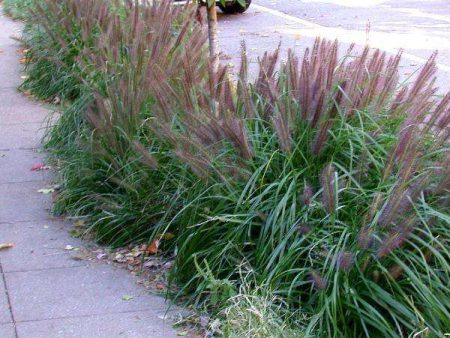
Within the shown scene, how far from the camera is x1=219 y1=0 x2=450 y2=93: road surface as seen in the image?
14.3m

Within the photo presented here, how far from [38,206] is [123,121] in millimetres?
1056

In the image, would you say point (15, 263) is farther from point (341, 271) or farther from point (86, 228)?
point (341, 271)

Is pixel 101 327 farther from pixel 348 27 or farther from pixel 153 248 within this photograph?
pixel 348 27

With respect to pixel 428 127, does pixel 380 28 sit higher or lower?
lower

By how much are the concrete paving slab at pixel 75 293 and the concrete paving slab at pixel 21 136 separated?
3.34 m

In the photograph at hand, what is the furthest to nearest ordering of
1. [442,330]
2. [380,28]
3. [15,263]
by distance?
1. [380,28]
2. [15,263]
3. [442,330]

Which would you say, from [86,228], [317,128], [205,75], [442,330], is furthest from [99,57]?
[442,330]

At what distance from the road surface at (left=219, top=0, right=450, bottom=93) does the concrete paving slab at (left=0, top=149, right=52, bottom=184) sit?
510 centimetres

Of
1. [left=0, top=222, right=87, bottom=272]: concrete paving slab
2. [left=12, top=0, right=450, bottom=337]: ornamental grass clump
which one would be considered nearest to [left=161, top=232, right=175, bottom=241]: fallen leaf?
[left=12, top=0, right=450, bottom=337]: ornamental grass clump

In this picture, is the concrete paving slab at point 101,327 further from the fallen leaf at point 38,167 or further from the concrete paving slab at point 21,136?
the concrete paving slab at point 21,136

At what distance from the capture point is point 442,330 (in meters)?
4.35

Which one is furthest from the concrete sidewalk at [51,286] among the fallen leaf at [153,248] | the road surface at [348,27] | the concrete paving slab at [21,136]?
the road surface at [348,27]

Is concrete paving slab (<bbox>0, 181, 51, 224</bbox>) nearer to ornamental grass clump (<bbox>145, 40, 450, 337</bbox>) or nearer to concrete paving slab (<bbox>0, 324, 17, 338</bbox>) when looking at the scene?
ornamental grass clump (<bbox>145, 40, 450, 337</bbox>)

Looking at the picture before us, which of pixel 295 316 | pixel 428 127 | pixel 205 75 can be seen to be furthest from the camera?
pixel 205 75
